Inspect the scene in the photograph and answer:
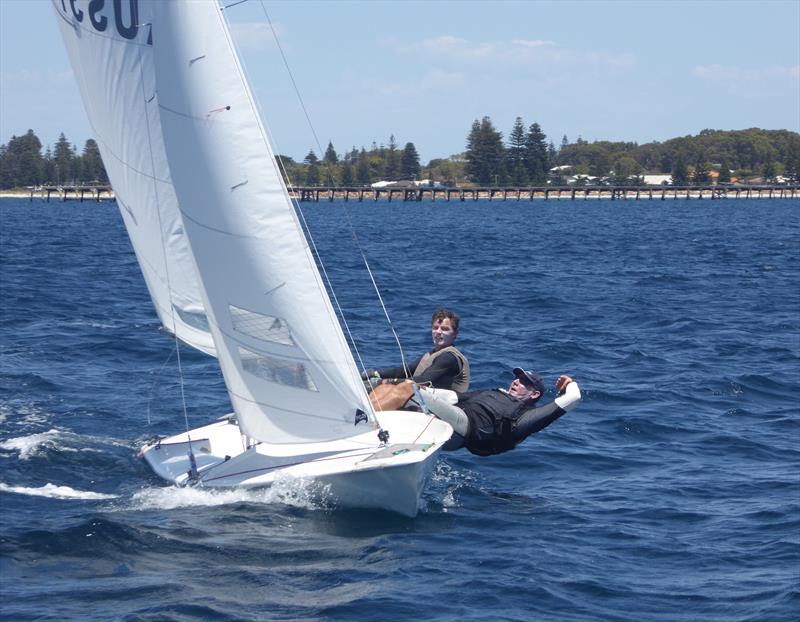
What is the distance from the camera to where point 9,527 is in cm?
918

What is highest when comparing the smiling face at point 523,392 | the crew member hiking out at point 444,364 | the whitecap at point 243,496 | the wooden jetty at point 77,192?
the wooden jetty at point 77,192

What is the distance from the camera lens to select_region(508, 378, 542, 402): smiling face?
36.0ft

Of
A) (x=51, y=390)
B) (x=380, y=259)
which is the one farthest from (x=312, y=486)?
(x=380, y=259)

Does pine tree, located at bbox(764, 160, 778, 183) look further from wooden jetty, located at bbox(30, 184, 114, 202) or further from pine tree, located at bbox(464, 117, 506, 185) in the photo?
wooden jetty, located at bbox(30, 184, 114, 202)

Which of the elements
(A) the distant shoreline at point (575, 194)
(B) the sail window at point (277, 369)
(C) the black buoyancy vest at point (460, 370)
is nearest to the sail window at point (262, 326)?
(B) the sail window at point (277, 369)

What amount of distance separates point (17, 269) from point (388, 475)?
81.8 ft

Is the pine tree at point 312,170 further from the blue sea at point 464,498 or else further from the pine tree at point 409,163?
the blue sea at point 464,498

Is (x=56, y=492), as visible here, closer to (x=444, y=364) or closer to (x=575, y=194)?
(x=444, y=364)

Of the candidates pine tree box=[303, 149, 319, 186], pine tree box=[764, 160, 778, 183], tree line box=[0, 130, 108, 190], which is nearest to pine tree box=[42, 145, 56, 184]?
tree line box=[0, 130, 108, 190]

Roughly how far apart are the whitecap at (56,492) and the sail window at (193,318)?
2.02 metres

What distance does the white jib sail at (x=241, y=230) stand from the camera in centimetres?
958

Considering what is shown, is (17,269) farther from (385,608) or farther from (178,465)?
(385,608)

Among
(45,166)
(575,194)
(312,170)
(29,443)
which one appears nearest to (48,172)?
(45,166)

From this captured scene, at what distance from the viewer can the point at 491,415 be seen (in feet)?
34.9
